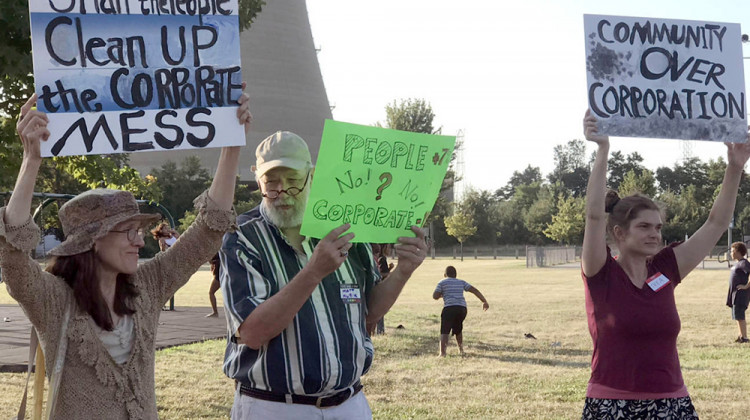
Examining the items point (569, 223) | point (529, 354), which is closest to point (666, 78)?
point (529, 354)

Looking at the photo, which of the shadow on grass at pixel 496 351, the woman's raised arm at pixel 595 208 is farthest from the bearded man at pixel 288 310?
the shadow on grass at pixel 496 351

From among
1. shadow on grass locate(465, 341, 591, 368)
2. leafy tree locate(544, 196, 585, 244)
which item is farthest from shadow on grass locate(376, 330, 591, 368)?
leafy tree locate(544, 196, 585, 244)

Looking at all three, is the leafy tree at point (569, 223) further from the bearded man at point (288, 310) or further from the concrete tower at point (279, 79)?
the bearded man at point (288, 310)

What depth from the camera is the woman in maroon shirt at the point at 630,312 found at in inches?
140

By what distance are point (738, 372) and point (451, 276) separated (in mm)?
3830

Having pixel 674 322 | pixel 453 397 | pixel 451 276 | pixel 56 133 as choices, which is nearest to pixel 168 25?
pixel 56 133

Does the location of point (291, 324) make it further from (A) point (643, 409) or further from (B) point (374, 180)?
(A) point (643, 409)

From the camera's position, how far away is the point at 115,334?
2.69 m

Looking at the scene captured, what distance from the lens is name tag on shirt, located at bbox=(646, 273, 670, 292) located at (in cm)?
369

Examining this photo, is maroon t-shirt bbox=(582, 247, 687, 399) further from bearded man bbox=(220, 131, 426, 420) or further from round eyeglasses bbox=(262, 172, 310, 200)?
round eyeglasses bbox=(262, 172, 310, 200)

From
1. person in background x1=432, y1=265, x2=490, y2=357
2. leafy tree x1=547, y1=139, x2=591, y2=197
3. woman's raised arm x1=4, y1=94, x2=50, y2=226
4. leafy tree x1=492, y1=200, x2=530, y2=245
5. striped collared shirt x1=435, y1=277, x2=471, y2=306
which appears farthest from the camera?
leafy tree x1=547, y1=139, x2=591, y2=197

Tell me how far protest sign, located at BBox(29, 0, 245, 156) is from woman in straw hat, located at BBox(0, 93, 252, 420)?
0.08 metres

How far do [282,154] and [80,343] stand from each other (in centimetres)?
83

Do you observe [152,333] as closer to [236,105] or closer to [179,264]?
[179,264]
